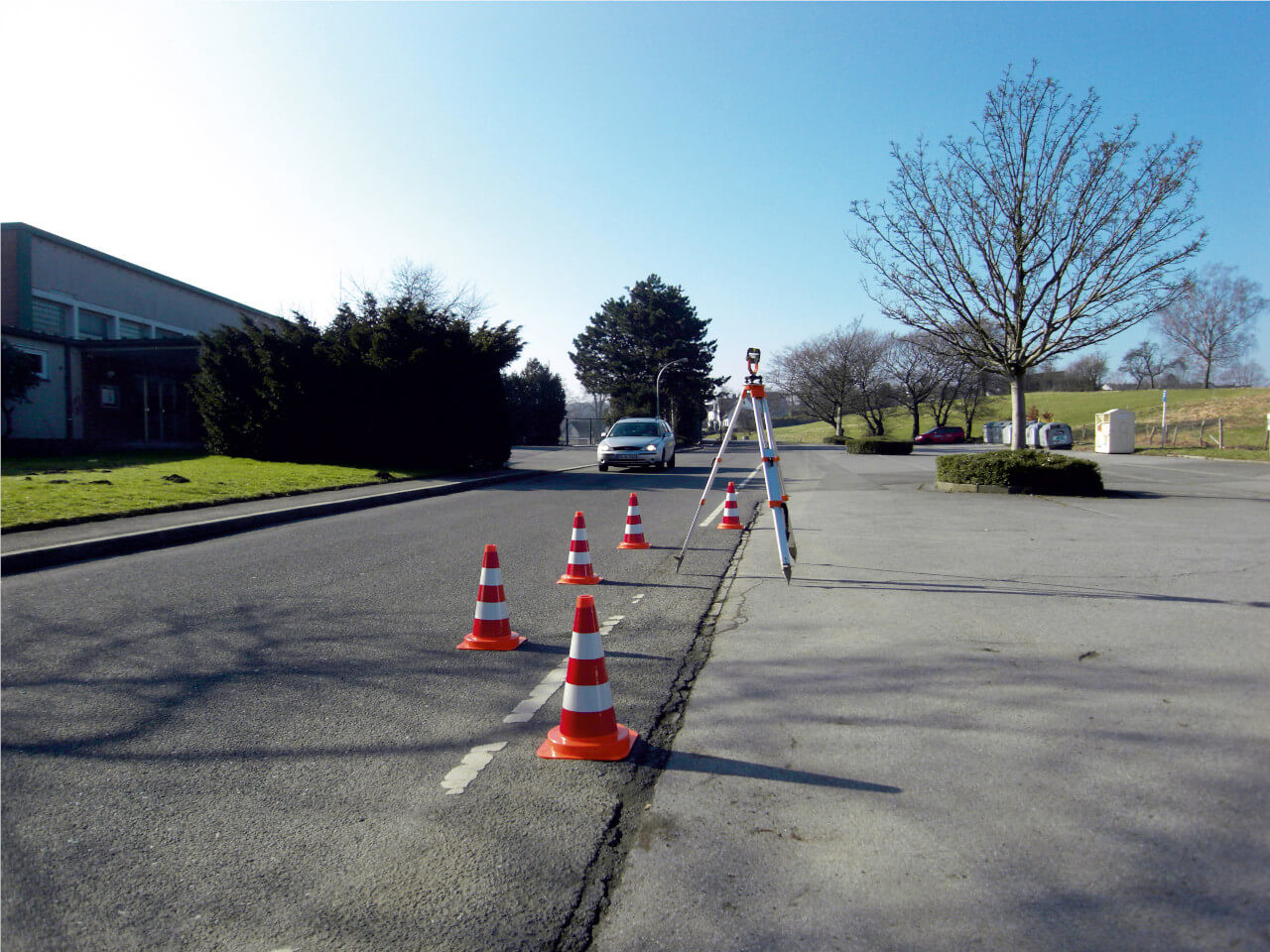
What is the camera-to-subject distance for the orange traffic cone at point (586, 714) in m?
3.58

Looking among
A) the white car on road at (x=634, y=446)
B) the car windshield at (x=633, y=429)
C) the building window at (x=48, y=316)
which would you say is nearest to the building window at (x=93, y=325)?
the building window at (x=48, y=316)

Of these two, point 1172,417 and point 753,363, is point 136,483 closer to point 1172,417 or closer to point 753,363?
point 753,363

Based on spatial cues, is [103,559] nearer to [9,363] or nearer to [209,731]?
[209,731]

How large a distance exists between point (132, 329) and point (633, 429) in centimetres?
2324

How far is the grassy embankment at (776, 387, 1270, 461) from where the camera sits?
40781 mm

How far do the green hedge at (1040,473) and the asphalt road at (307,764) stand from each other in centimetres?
1086

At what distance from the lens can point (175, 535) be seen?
10367 mm

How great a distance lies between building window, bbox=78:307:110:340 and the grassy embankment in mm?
31032

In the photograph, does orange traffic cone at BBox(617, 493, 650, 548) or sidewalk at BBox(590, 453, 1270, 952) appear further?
orange traffic cone at BBox(617, 493, 650, 548)

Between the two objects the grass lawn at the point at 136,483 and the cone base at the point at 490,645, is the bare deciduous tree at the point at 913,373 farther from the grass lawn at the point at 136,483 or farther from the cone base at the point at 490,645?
the cone base at the point at 490,645

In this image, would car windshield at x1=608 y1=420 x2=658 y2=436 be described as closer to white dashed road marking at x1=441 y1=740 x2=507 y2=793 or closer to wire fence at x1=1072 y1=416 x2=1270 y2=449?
white dashed road marking at x1=441 y1=740 x2=507 y2=793

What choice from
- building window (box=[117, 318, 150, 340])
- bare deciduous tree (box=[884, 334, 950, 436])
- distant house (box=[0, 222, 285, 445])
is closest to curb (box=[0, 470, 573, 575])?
distant house (box=[0, 222, 285, 445])

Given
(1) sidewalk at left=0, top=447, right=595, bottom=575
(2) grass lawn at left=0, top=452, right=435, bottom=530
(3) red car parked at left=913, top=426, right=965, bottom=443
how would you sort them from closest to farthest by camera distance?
(1) sidewalk at left=0, top=447, right=595, bottom=575, (2) grass lawn at left=0, top=452, right=435, bottom=530, (3) red car parked at left=913, top=426, right=965, bottom=443

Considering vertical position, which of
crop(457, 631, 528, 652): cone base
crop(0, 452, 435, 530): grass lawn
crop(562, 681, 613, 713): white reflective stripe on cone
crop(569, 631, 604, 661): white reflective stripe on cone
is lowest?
crop(457, 631, 528, 652): cone base
